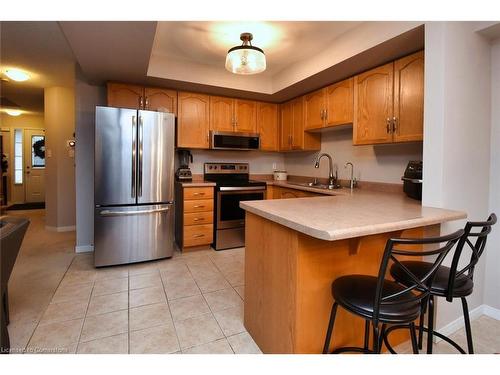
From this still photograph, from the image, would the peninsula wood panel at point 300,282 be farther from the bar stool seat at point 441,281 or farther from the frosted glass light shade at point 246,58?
the frosted glass light shade at point 246,58

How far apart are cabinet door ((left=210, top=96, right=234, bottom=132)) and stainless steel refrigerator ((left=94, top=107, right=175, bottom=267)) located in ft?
2.67

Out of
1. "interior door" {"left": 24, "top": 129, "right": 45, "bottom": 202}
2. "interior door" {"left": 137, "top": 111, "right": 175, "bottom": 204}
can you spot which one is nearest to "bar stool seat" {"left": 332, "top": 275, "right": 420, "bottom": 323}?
"interior door" {"left": 137, "top": 111, "right": 175, "bottom": 204}

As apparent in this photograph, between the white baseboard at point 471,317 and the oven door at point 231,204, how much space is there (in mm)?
2380

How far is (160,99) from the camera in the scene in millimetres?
3420

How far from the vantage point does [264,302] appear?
158cm

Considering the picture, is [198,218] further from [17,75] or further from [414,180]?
[17,75]

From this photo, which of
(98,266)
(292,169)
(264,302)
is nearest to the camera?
(264,302)

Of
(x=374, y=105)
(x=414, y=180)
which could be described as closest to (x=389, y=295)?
(x=414, y=180)

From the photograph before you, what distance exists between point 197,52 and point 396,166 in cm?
247

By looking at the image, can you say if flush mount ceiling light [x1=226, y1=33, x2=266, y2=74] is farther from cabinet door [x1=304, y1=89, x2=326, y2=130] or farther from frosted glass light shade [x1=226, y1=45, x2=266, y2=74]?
cabinet door [x1=304, y1=89, x2=326, y2=130]
